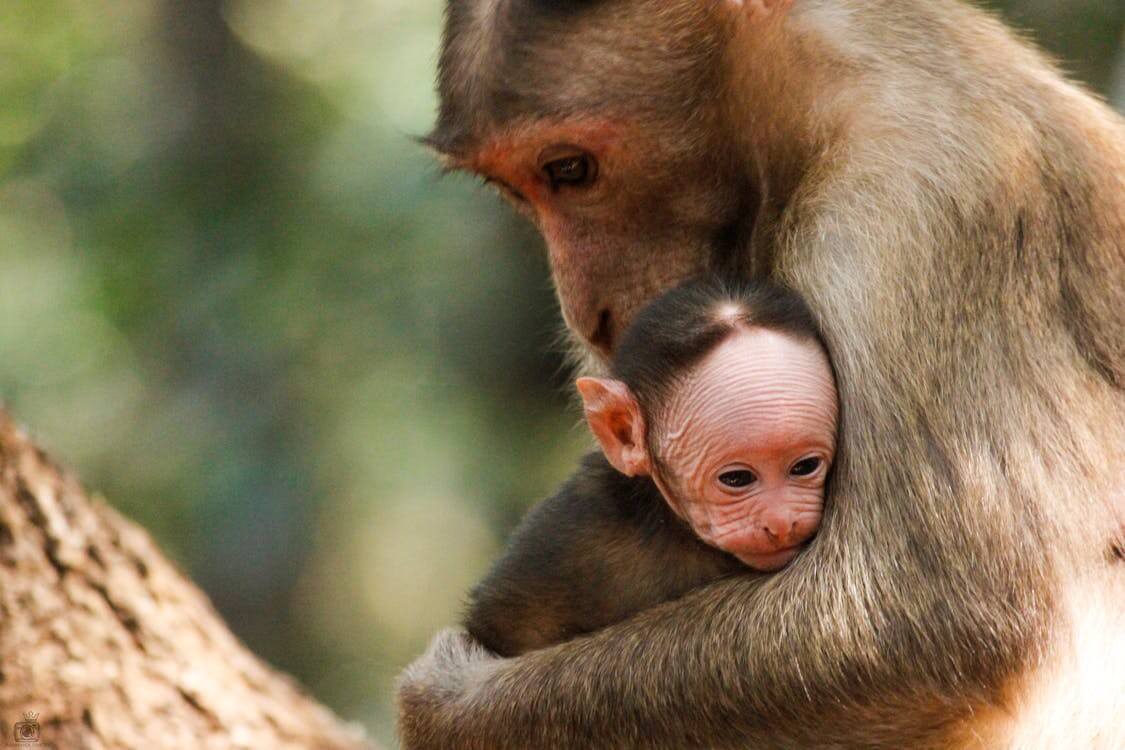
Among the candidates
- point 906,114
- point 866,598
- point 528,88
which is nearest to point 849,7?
point 906,114

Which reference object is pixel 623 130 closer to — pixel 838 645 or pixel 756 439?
pixel 756 439

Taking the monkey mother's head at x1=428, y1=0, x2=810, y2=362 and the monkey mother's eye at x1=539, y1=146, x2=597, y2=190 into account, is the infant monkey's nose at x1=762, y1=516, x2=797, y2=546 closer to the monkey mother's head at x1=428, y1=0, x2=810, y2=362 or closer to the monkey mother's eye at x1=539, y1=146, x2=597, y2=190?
the monkey mother's head at x1=428, y1=0, x2=810, y2=362

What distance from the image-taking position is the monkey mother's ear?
3.93m

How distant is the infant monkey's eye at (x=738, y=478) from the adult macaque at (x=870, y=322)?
210 mm

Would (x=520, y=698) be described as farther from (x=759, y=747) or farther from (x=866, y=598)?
(x=866, y=598)

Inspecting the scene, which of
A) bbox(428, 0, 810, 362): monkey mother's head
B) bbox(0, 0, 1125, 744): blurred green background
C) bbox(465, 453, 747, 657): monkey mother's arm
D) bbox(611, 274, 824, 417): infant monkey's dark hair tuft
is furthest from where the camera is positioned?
bbox(0, 0, 1125, 744): blurred green background

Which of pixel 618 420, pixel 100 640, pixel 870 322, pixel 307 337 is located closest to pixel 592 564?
pixel 618 420

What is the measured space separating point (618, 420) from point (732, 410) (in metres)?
0.37

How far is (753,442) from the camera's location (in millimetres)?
3695

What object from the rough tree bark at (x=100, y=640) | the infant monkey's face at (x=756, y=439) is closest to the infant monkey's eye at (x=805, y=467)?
the infant monkey's face at (x=756, y=439)

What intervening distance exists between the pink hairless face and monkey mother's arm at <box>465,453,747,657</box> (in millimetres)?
235
